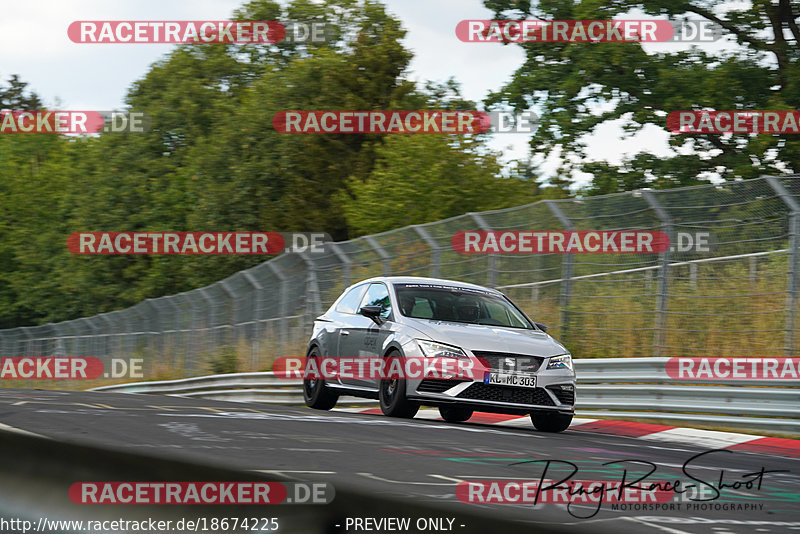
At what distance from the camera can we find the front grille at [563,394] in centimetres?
1066

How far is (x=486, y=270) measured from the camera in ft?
54.7

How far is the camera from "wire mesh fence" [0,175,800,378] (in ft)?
40.1

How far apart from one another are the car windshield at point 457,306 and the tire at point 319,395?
1.79 metres

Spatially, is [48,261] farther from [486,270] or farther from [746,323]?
[746,323]

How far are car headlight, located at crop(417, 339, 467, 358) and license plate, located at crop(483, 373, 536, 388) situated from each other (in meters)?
0.33

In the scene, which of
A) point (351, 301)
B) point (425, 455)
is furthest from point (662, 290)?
point (425, 455)

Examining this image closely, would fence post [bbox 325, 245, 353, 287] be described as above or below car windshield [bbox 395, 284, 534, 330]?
above

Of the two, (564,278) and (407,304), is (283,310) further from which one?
(407,304)

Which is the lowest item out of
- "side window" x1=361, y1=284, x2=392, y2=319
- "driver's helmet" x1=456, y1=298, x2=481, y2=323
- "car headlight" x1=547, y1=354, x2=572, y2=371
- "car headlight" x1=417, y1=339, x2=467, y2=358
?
"car headlight" x1=547, y1=354, x2=572, y2=371

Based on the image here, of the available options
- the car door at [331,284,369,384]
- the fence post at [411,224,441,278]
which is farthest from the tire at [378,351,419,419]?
the fence post at [411,224,441,278]

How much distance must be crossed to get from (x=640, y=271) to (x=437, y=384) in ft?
15.6

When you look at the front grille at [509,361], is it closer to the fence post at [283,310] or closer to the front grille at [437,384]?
the front grille at [437,384]

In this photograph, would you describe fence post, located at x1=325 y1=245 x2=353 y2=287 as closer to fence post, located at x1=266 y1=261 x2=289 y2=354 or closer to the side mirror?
fence post, located at x1=266 y1=261 x2=289 y2=354

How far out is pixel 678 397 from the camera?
1198 cm
